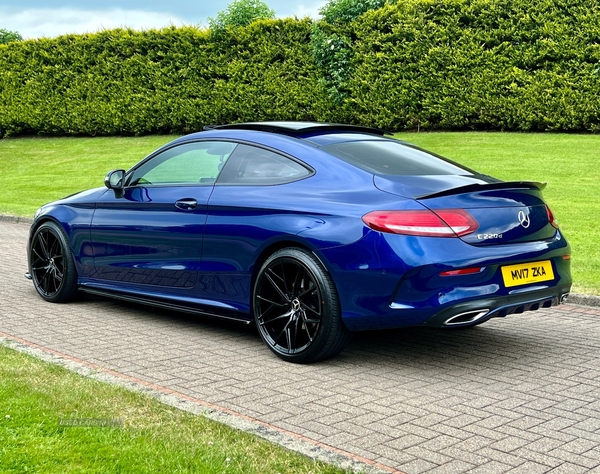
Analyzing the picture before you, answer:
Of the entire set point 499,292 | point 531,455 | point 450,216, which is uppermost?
point 450,216

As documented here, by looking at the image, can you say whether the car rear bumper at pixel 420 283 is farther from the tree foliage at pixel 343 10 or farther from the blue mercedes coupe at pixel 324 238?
the tree foliage at pixel 343 10

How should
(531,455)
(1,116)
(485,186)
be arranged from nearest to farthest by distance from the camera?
(531,455)
(485,186)
(1,116)

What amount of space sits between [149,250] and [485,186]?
8.98ft

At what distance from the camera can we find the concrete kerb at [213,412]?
148 inches

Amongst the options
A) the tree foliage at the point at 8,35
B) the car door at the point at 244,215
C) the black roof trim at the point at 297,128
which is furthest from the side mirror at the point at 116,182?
the tree foliage at the point at 8,35

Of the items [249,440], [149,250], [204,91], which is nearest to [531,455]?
[249,440]

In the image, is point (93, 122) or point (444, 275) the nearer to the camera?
point (444, 275)

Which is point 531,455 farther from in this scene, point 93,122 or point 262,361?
point 93,122

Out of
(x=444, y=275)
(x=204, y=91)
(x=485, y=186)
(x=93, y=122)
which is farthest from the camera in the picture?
(x=93, y=122)

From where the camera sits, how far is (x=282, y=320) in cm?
582

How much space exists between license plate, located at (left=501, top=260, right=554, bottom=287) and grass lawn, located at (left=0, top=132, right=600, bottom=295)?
7.75 feet

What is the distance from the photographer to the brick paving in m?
4.09

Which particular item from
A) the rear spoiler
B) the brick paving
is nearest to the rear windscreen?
the rear spoiler

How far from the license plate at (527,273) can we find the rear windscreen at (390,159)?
920 millimetres
